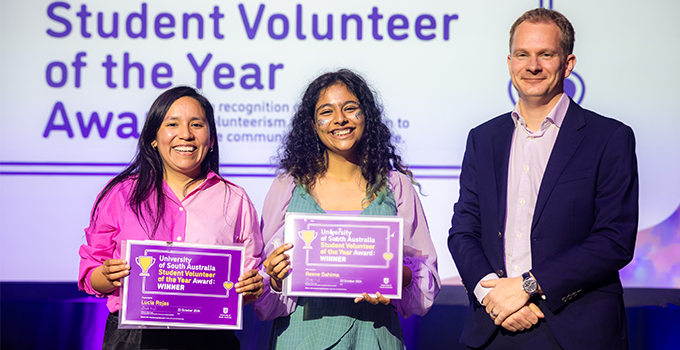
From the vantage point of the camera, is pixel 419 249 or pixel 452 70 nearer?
pixel 419 249

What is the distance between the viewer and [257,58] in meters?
4.00

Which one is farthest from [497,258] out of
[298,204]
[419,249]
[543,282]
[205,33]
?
[205,33]

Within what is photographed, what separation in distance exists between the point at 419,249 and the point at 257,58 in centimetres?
239

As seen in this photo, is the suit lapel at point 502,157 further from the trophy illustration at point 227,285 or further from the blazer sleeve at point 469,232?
the trophy illustration at point 227,285

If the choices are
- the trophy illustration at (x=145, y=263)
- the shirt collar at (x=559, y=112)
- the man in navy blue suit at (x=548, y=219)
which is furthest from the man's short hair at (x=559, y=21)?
the trophy illustration at (x=145, y=263)

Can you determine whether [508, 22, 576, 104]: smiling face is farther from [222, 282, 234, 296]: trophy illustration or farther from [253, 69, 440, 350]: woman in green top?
[222, 282, 234, 296]: trophy illustration

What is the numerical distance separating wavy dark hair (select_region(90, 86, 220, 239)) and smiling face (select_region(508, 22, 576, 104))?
1.26 m

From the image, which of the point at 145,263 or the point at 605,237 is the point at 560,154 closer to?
the point at 605,237

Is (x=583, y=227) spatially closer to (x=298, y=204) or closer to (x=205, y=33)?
(x=298, y=204)

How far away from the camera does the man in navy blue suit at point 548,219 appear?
1.73 m

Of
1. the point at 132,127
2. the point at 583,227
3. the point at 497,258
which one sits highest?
the point at 132,127

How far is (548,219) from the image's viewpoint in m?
1.79

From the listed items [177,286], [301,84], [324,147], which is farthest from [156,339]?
[301,84]

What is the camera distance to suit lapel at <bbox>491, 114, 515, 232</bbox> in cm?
190
